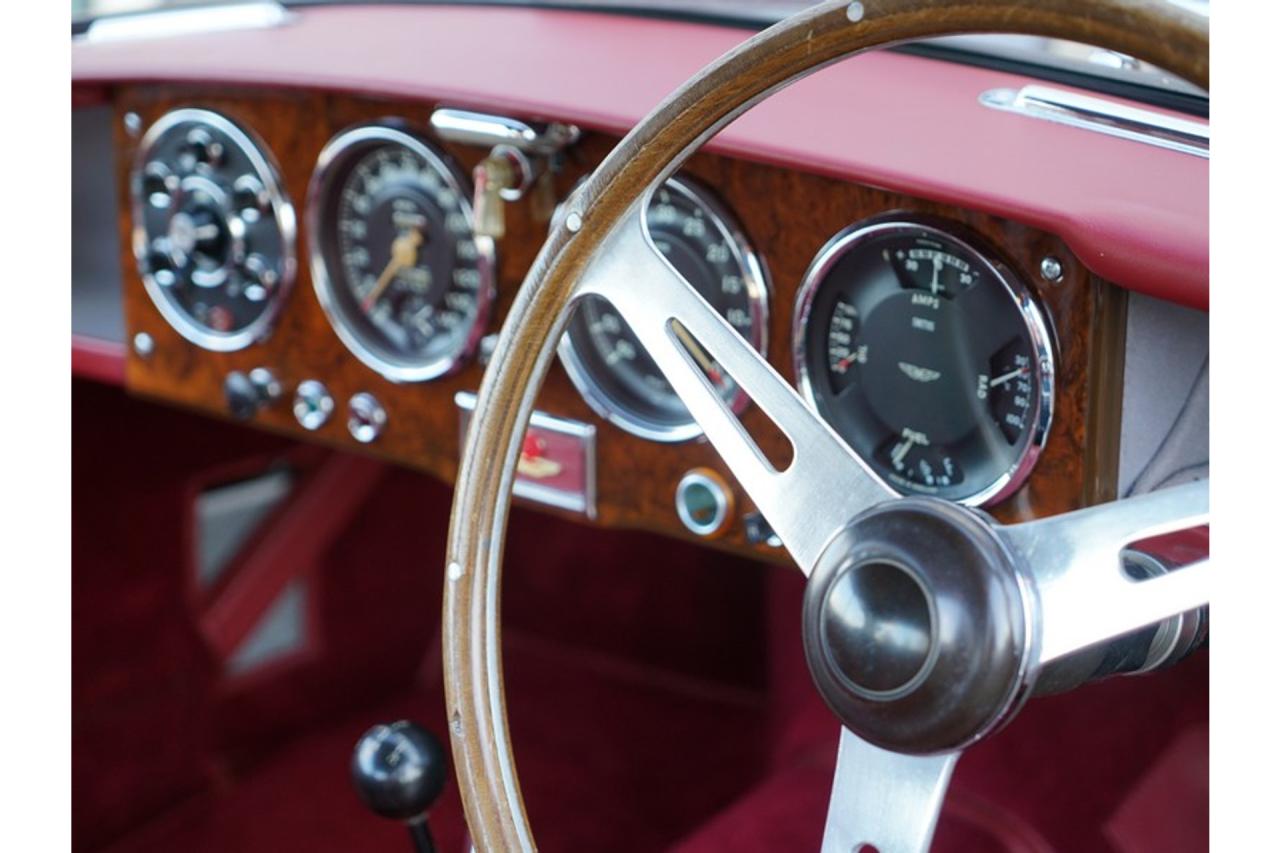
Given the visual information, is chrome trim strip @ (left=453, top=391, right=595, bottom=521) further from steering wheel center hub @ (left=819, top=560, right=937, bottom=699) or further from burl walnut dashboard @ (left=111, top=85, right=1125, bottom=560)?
steering wheel center hub @ (left=819, top=560, right=937, bottom=699)

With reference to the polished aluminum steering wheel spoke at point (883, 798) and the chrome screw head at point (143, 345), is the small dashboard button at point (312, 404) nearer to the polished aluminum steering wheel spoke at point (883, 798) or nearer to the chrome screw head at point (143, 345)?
the chrome screw head at point (143, 345)

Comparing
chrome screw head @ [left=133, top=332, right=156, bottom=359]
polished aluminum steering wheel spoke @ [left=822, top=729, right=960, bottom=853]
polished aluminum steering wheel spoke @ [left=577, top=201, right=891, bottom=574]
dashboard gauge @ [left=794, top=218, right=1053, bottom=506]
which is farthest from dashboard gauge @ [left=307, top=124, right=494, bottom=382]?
polished aluminum steering wheel spoke @ [left=822, top=729, right=960, bottom=853]

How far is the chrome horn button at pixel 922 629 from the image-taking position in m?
0.89

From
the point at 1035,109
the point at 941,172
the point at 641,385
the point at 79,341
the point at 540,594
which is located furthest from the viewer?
the point at 540,594

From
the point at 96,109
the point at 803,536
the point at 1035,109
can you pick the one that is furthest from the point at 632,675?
the point at 803,536

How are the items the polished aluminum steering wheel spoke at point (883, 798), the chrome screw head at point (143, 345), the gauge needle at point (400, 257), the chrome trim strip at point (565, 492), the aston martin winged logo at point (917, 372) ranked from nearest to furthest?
the polished aluminum steering wheel spoke at point (883, 798) → the aston martin winged logo at point (917, 372) → the chrome trim strip at point (565, 492) → the gauge needle at point (400, 257) → the chrome screw head at point (143, 345)

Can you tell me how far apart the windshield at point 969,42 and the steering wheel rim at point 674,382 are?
445 millimetres

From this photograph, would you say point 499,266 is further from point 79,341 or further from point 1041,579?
point 1041,579

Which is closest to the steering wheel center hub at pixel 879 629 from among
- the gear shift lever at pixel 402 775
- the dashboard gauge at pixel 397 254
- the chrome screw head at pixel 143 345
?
the gear shift lever at pixel 402 775

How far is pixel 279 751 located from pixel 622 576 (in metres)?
0.67

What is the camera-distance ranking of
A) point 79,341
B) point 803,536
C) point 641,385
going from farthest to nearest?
point 79,341 → point 641,385 → point 803,536

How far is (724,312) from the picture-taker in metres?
1.57

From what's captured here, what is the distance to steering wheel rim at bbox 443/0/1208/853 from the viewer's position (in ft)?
2.92

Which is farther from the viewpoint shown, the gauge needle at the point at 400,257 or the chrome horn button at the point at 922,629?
the gauge needle at the point at 400,257
